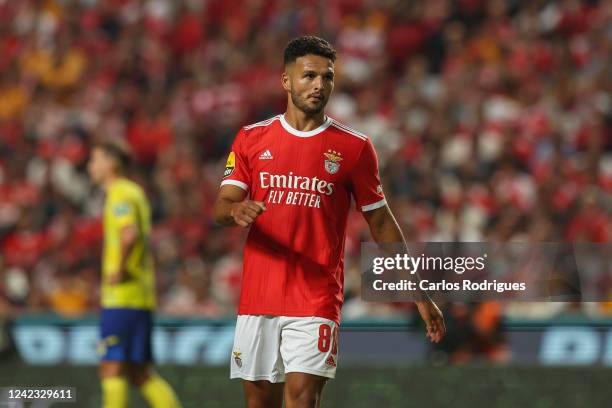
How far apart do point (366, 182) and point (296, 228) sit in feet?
1.29

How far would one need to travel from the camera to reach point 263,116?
45.7ft

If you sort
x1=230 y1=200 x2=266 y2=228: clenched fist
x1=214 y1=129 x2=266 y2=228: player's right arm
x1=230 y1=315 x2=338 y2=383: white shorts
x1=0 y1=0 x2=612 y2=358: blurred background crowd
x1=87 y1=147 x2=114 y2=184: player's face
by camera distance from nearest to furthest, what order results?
1. x1=230 y1=200 x2=266 y2=228: clenched fist
2. x1=214 y1=129 x2=266 y2=228: player's right arm
3. x1=230 y1=315 x2=338 y2=383: white shorts
4. x1=87 y1=147 x2=114 y2=184: player's face
5. x1=0 y1=0 x2=612 y2=358: blurred background crowd

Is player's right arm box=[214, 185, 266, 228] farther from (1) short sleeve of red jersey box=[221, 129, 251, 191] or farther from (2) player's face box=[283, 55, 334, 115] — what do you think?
(2) player's face box=[283, 55, 334, 115]

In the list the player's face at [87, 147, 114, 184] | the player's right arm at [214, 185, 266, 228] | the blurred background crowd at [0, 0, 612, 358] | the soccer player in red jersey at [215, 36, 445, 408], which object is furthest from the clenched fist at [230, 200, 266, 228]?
the blurred background crowd at [0, 0, 612, 358]

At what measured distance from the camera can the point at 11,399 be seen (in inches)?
314

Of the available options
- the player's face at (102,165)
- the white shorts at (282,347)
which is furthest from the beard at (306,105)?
the player's face at (102,165)

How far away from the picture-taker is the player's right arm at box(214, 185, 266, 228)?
466cm

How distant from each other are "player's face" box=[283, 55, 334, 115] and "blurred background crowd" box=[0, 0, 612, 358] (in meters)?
4.88

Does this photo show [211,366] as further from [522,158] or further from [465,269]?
[522,158]

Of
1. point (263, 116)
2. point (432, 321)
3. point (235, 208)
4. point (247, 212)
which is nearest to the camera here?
point (247, 212)

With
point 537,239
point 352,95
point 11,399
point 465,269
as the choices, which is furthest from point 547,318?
point 352,95

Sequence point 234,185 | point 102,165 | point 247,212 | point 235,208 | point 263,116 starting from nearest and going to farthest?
point 247,212 → point 235,208 → point 234,185 → point 102,165 → point 263,116

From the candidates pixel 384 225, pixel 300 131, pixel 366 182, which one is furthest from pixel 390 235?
pixel 300 131

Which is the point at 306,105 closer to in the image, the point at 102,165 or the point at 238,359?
the point at 238,359
